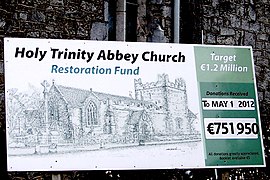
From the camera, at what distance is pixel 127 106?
784cm

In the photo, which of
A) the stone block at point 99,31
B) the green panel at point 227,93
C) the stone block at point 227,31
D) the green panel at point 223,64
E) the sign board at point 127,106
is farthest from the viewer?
the stone block at point 227,31

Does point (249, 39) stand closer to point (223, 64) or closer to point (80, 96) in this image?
point (223, 64)

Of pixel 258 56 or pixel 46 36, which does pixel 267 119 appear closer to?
pixel 258 56

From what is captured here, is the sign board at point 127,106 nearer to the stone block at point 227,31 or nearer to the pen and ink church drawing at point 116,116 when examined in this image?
the pen and ink church drawing at point 116,116

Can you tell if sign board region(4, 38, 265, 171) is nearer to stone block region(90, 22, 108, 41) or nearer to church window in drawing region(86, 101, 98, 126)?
church window in drawing region(86, 101, 98, 126)

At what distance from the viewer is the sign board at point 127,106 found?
7531 millimetres

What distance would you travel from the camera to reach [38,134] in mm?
7520

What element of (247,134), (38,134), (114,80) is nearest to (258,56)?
(247,134)

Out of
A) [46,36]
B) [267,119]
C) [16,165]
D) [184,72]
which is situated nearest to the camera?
[16,165]

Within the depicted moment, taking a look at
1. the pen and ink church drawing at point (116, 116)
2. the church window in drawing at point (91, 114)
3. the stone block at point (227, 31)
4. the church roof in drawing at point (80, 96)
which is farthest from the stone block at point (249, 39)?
the church window in drawing at point (91, 114)

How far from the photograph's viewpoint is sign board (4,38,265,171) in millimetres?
7531

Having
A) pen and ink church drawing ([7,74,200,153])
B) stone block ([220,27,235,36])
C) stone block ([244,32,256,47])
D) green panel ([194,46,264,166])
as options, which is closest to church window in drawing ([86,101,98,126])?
pen and ink church drawing ([7,74,200,153])

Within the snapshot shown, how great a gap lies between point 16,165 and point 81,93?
943 millimetres

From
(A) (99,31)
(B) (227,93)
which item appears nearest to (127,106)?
(B) (227,93)
